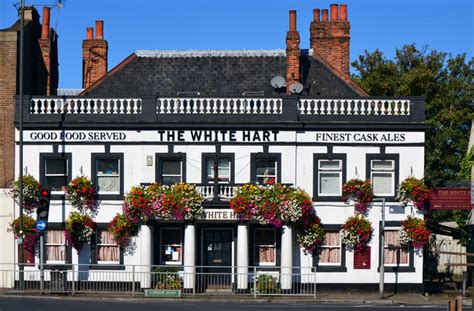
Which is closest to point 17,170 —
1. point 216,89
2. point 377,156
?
point 216,89

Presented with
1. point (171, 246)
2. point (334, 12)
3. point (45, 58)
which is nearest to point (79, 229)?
point (171, 246)

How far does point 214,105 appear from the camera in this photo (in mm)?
33938

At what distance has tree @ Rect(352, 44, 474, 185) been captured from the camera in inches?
1993

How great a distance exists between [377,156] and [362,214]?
88.5 inches

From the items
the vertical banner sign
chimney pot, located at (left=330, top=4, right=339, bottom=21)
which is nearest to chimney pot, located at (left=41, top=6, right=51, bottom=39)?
chimney pot, located at (left=330, top=4, right=339, bottom=21)

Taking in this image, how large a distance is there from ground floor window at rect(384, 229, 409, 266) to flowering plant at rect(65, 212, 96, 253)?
1101 cm

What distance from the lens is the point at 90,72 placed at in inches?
1585

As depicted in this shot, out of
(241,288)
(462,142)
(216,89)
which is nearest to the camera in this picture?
(241,288)

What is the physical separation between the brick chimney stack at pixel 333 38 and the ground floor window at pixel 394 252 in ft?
28.2

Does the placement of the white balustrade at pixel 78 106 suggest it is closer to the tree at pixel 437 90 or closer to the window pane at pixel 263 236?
the window pane at pixel 263 236

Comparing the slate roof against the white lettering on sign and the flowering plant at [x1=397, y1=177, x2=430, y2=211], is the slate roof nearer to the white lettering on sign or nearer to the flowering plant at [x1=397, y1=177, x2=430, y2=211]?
the flowering plant at [x1=397, y1=177, x2=430, y2=211]

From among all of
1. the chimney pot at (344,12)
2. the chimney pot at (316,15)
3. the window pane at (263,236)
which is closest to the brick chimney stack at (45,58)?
the chimney pot at (316,15)

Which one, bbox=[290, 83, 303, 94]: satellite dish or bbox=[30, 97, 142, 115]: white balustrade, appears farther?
bbox=[290, 83, 303, 94]: satellite dish

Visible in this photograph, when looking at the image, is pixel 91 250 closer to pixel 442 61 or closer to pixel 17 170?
pixel 17 170
